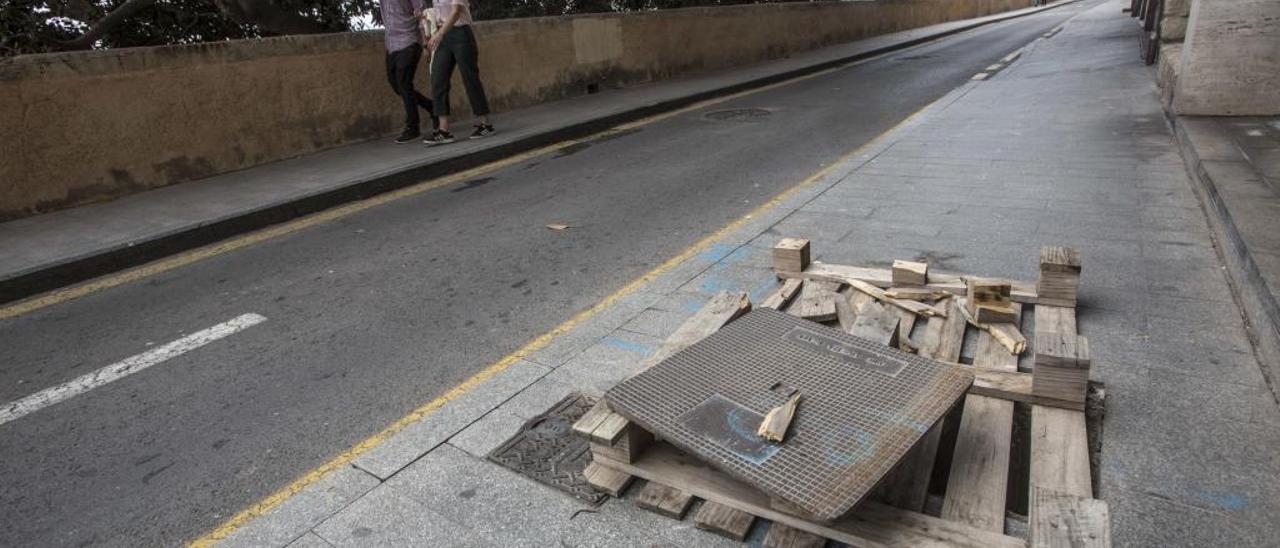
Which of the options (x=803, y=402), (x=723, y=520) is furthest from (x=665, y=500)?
(x=803, y=402)

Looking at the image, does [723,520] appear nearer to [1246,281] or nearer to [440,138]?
[1246,281]

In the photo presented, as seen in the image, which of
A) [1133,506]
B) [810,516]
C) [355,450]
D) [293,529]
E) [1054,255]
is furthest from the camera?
[1054,255]

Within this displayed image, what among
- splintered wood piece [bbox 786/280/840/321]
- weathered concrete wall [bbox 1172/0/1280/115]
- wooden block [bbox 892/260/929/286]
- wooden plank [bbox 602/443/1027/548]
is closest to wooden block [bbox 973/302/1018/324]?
wooden block [bbox 892/260/929/286]

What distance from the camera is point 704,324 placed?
3.18 m

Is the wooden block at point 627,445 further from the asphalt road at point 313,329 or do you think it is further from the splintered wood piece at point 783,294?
the splintered wood piece at point 783,294

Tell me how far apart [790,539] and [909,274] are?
2061 millimetres

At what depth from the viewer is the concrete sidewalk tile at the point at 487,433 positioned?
2.79 m

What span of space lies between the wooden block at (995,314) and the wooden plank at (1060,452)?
799 mm

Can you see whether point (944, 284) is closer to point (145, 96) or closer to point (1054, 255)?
point (1054, 255)

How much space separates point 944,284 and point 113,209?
6.95m

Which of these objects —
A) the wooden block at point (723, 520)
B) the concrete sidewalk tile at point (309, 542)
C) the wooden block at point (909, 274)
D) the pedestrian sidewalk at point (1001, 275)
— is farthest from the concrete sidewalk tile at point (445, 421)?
the wooden block at point (909, 274)

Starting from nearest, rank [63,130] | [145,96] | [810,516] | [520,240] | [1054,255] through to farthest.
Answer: [810,516] → [1054,255] → [520,240] → [63,130] → [145,96]

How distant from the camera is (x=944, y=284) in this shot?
3787mm

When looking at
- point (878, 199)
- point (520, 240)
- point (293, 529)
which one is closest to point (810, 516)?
point (293, 529)
